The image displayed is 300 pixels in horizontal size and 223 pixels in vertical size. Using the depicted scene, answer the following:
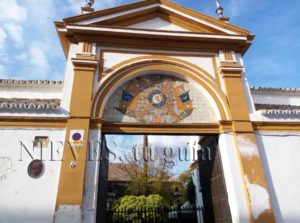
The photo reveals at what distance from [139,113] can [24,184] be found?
3505 mm

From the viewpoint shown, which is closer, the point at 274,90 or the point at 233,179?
the point at 233,179

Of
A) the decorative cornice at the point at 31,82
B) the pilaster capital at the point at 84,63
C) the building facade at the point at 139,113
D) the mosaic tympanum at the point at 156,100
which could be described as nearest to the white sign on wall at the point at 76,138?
the building facade at the point at 139,113

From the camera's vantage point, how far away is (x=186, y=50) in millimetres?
8766

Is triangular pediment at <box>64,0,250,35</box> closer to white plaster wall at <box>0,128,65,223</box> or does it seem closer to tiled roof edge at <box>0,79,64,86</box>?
tiled roof edge at <box>0,79,64,86</box>

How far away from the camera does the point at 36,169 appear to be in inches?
253

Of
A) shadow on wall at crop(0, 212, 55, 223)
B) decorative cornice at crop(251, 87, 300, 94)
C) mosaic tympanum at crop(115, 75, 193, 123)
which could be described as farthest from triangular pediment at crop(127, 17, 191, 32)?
shadow on wall at crop(0, 212, 55, 223)

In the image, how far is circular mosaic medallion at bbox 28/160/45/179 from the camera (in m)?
6.39

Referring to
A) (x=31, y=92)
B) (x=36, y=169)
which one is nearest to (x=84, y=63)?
(x=31, y=92)

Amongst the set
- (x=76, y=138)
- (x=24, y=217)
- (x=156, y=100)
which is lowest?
(x=24, y=217)

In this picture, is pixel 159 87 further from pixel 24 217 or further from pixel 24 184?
pixel 24 217

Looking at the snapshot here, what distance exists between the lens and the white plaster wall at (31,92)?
880 cm

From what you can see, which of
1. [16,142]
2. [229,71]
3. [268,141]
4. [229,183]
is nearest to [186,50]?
[229,71]

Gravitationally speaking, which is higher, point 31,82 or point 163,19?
point 163,19

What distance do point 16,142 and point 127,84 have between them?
3.50 m
